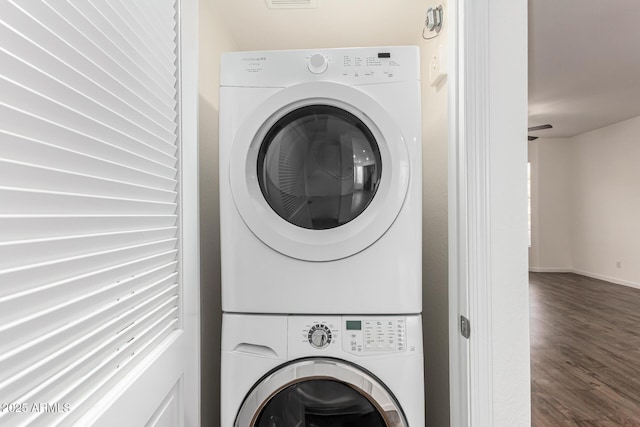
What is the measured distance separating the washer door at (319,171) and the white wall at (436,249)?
0.42 m

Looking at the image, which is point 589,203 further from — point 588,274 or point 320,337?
point 320,337

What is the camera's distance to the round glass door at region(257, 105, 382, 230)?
1142 millimetres

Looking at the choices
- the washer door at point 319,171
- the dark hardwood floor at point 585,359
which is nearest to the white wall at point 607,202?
the dark hardwood floor at point 585,359

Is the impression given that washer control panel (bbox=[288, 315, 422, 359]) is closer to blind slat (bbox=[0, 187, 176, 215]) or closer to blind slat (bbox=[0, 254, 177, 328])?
blind slat (bbox=[0, 254, 177, 328])

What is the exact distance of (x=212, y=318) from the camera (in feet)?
4.92

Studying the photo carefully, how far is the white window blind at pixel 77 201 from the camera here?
0.46m

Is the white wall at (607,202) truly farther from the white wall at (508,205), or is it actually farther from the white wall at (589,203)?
the white wall at (508,205)

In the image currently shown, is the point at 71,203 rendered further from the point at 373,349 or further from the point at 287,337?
the point at 373,349

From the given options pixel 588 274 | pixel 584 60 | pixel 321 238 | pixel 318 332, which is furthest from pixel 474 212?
pixel 588 274

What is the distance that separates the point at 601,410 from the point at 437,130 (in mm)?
2170

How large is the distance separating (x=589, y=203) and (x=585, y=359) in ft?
16.0

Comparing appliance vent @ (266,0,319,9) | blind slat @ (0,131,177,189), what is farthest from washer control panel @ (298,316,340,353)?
appliance vent @ (266,0,319,9)

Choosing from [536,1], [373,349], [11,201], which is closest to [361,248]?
[373,349]

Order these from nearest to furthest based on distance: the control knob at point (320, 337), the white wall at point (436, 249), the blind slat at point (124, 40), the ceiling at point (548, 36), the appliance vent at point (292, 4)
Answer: the blind slat at point (124, 40)
the control knob at point (320, 337)
the white wall at point (436, 249)
the appliance vent at point (292, 4)
the ceiling at point (548, 36)
